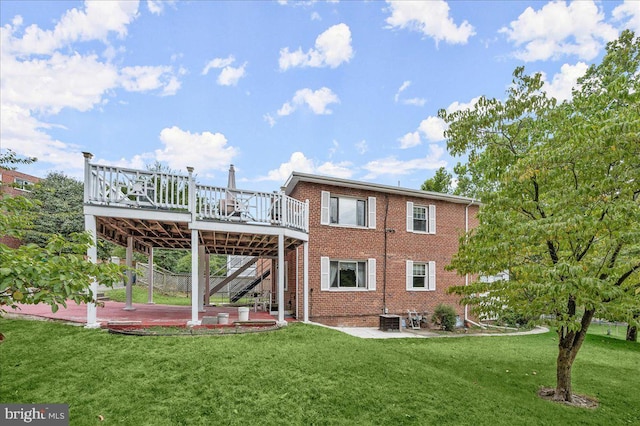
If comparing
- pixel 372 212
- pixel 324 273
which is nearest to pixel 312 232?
pixel 324 273

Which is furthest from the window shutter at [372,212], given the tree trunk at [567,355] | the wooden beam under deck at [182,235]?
the tree trunk at [567,355]

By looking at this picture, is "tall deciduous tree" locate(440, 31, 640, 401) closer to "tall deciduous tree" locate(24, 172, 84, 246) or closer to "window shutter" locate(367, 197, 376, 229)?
"window shutter" locate(367, 197, 376, 229)

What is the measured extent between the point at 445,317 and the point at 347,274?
4361mm

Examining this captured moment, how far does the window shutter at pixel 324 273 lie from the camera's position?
12781mm

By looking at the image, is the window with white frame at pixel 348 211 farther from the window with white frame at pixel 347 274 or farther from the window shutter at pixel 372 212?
the window with white frame at pixel 347 274

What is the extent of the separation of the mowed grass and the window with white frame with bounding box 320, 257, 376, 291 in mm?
4414

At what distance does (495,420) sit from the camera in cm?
500

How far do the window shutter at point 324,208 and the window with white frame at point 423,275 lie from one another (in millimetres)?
4490

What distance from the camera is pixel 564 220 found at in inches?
218

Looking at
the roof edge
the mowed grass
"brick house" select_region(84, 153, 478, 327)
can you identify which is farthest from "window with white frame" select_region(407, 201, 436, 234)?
the mowed grass

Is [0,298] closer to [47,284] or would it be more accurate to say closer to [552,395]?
[47,284]

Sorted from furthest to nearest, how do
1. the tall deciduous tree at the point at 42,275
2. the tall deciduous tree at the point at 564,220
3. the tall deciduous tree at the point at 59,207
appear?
the tall deciduous tree at the point at 59,207
the tall deciduous tree at the point at 564,220
the tall deciduous tree at the point at 42,275

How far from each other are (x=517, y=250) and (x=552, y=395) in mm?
3001

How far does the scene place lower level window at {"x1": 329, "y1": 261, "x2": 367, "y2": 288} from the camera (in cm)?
1320
